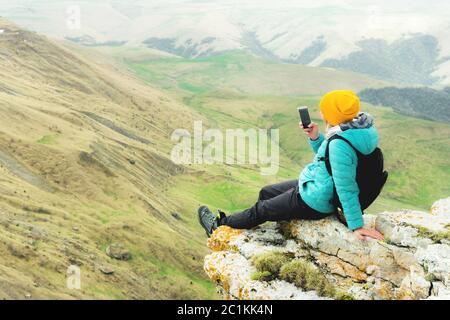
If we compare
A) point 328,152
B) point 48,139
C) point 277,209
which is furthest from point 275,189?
point 48,139

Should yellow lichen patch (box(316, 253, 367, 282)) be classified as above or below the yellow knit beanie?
below

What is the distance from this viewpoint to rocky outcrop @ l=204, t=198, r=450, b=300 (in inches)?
409

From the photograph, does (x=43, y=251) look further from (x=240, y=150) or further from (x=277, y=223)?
(x=240, y=150)

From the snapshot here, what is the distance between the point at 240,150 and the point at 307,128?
159m

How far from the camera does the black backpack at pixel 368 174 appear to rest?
439 inches

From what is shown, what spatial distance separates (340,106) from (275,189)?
3.48 meters

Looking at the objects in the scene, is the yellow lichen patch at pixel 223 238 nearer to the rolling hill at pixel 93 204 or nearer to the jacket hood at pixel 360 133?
the jacket hood at pixel 360 133

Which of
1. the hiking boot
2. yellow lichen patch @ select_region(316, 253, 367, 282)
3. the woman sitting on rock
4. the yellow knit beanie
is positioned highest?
the yellow knit beanie

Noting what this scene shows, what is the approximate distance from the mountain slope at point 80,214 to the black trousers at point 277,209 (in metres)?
18.4

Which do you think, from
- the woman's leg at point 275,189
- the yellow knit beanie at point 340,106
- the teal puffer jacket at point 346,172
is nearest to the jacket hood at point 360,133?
the teal puffer jacket at point 346,172

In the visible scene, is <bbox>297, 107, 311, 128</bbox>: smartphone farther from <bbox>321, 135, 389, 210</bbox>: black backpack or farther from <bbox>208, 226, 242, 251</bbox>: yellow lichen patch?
<bbox>208, 226, 242, 251</bbox>: yellow lichen patch

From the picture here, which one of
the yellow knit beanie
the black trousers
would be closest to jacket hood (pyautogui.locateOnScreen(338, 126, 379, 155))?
the yellow knit beanie

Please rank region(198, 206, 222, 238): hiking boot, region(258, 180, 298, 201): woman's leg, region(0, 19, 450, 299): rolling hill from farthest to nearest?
region(0, 19, 450, 299): rolling hill, region(198, 206, 222, 238): hiking boot, region(258, 180, 298, 201): woman's leg
